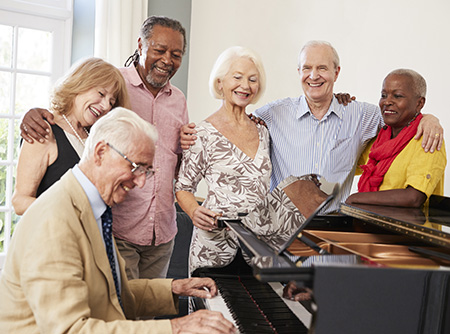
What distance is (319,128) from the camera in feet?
8.54

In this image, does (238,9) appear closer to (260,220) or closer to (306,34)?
(306,34)

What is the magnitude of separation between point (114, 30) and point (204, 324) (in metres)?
3.85

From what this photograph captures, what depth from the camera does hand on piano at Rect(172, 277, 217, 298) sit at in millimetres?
1903

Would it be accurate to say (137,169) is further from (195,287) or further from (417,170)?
(417,170)

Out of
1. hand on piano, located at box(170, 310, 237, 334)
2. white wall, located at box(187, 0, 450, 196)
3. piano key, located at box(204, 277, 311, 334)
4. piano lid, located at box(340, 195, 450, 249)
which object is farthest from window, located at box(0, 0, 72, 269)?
hand on piano, located at box(170, 310, 237, 334)

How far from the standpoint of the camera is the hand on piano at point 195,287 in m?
1.90

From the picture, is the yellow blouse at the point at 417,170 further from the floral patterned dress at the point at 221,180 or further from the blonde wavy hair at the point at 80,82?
the blonde wavy hair at the point at 80,82

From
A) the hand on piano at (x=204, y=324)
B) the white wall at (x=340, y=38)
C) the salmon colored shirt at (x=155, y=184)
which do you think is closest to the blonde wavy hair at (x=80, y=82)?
the salmon colored shirt at (x=155, y=184)

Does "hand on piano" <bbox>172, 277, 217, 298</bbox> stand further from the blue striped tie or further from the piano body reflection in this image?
the piano body reflection

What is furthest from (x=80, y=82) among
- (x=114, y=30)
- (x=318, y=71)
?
(x=114, y=30)

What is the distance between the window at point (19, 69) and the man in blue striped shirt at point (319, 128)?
112 inches

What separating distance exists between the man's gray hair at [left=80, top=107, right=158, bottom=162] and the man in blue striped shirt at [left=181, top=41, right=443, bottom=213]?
1089 millimetres

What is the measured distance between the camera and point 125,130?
63.5 inches

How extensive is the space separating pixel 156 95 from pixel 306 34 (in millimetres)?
1979
